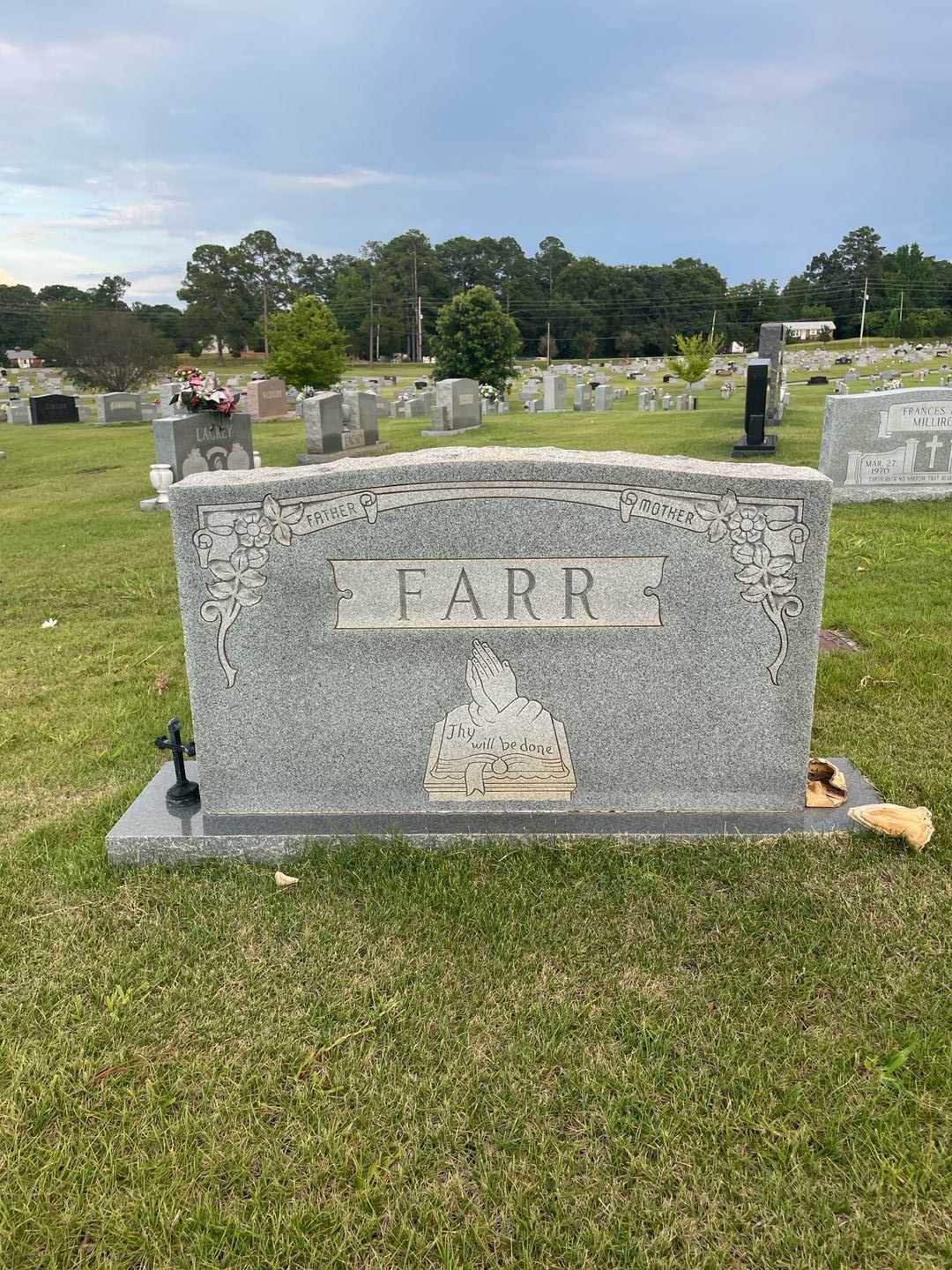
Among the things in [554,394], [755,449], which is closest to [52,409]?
[554,394]

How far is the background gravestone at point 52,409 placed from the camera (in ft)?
87.6

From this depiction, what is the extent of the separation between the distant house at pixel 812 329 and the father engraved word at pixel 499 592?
77.3 metres

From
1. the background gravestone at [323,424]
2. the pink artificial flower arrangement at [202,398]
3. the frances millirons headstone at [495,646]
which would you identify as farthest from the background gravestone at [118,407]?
the frances millirons headstone at [495,646]

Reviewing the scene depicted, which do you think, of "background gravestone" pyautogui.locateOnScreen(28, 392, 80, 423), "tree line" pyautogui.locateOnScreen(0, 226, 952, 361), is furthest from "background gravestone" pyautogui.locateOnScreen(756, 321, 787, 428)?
"tree line" pyautogui.locateOnScreen(0, 226, 952, 361)

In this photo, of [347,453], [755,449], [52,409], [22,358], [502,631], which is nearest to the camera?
[502,631]

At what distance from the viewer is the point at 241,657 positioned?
11.2 feet

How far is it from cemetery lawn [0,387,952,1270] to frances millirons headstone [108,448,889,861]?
0.24m

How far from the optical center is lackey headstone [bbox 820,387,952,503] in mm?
10125

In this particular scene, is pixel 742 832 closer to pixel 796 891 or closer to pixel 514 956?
pixel 796 891

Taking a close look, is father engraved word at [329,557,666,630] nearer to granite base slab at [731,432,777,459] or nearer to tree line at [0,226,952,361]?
granite base slab at [731,432,777,459]

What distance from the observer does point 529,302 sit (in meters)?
81.1

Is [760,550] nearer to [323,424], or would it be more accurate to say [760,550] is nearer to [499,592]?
[499,592]

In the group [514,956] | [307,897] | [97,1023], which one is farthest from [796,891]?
[97,1023]

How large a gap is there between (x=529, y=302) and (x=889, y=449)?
76586 mm
